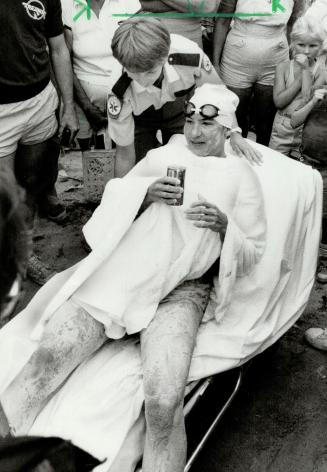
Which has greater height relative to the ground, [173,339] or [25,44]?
[25,44]

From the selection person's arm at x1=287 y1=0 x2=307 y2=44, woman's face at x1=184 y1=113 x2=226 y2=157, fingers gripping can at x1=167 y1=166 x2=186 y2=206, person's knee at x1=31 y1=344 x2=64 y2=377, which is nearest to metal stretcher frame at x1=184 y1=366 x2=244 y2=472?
person's knee at x1=31 y1=344 x2=64 y2=377

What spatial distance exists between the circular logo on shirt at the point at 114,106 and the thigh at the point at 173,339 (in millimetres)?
1205

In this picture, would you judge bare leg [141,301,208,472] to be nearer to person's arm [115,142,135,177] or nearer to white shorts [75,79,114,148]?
person's arm [115,142,135,177]

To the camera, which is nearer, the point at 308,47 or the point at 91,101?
the point at 308,47

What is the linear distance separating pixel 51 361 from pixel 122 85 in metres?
1.74

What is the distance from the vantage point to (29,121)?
4.55 metres

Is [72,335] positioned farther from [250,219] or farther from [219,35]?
[219,35]

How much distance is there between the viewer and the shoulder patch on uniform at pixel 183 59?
3973 millimetres

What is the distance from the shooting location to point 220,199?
339 centimetres

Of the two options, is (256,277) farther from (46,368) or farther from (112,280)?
(46,368)

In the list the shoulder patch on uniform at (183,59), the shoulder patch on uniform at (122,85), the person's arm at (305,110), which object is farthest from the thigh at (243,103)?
the shoulder patch on uniform at (122,85)

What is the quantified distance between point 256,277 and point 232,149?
70cm

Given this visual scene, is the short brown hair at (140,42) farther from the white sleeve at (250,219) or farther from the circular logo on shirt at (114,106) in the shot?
the white sleeve at (250,219)

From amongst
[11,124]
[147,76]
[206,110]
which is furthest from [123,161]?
[206,110]
